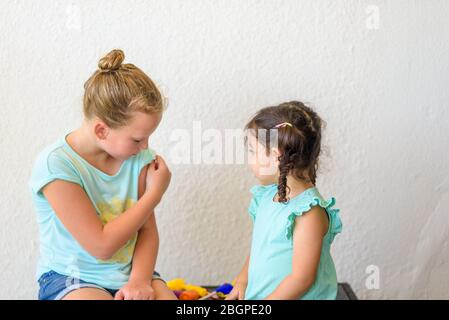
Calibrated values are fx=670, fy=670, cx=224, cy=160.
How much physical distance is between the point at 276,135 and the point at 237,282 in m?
0.38

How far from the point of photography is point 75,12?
1.67 meters

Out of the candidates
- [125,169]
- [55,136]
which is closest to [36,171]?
[125,169]

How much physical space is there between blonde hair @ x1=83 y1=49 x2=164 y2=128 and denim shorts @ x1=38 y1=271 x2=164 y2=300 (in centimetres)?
33

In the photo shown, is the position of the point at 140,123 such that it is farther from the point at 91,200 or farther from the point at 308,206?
the point at 308,206

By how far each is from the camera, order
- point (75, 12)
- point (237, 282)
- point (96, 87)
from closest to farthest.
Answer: point (96, 87) → point (237, 282) → point (75, 12)

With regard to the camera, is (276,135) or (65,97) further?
(65,97)

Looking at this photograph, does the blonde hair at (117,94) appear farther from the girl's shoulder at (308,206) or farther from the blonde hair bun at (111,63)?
the girl's shoulder at (308,206)

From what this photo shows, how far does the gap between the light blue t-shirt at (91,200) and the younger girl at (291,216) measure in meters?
0.27

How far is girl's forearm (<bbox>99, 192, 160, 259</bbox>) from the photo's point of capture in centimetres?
136

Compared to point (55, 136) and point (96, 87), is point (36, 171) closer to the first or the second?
point (96, 87)

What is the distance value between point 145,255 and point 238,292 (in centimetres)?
23

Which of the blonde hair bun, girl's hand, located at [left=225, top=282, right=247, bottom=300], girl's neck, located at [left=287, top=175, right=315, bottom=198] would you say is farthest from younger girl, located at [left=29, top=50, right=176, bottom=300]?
girl's neck, located at [left=287, top=175, right=315, bottom=198]

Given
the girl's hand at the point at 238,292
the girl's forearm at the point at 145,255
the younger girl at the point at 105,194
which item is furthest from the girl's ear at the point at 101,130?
the girl's hand at the point at 238,292

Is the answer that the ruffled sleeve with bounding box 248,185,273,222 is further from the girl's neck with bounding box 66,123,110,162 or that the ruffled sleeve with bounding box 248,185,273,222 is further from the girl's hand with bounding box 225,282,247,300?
the girl's neck with bounding box 66,123,110,162
